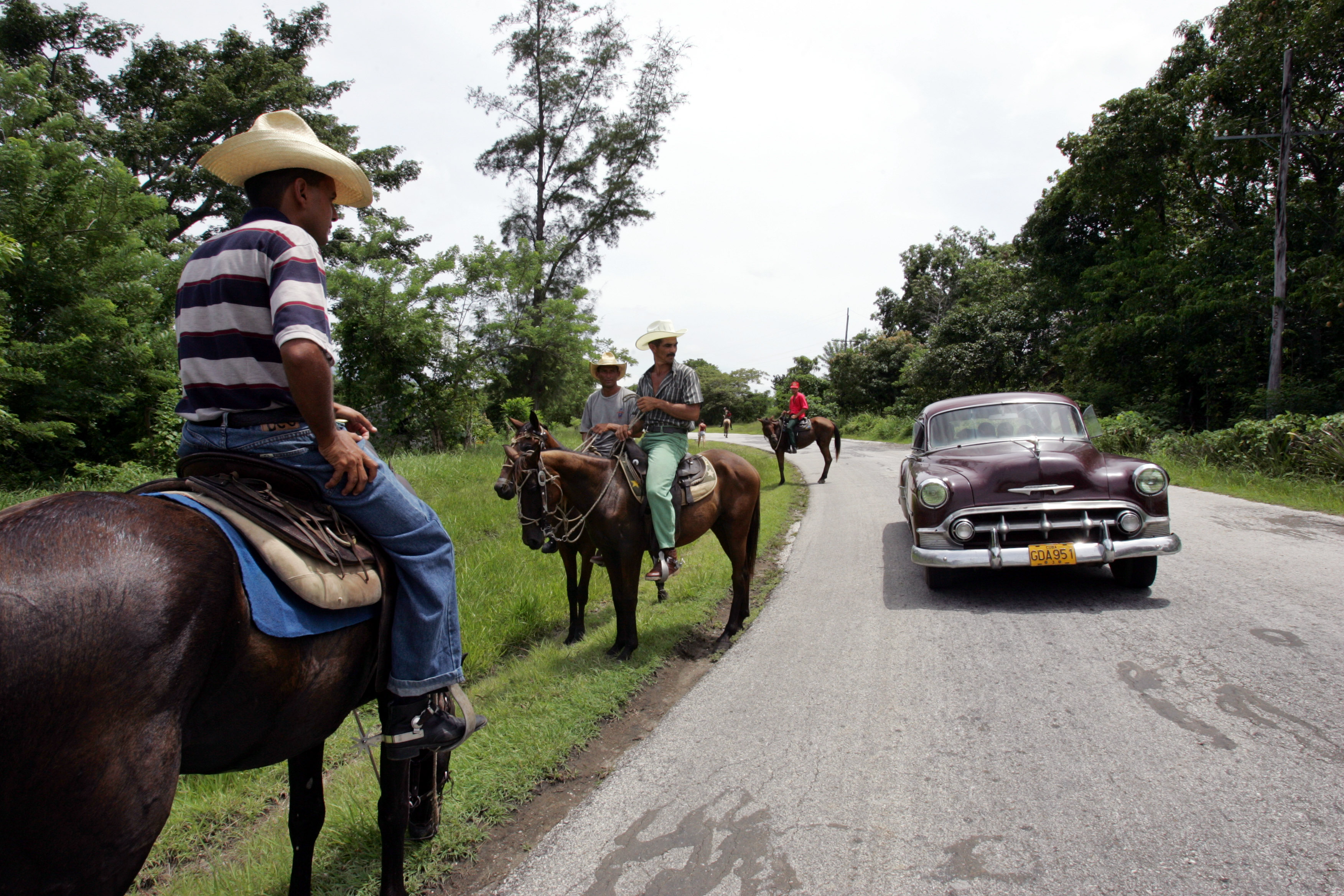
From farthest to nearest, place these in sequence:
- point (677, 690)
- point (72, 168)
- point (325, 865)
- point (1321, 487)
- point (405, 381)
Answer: point (405, 381) < point (1321, 487) < point (72, 168) < point (677, 690) < point (325, 865)

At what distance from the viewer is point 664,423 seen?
5.62m

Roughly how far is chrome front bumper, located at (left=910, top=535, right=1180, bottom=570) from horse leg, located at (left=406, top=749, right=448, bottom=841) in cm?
423

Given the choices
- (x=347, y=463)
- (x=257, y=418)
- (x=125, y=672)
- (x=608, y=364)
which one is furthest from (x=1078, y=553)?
(x=125, y=672)

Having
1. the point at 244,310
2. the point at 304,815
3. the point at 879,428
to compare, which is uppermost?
the point at 244,310

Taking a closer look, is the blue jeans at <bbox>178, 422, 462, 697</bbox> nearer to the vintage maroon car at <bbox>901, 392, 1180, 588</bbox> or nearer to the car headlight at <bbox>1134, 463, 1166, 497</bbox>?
the vintage maroon car at <bbox>901, 392, 1180, 588</bbox>

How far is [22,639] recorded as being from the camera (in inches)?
53.5

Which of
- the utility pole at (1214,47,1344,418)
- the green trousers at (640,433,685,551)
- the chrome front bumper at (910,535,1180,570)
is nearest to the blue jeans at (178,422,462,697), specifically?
the green trousers at (640,433,685,551)

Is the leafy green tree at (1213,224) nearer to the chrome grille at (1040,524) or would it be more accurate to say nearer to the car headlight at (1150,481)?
the car headlight at (1150,481)

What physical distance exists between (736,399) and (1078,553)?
61492mm

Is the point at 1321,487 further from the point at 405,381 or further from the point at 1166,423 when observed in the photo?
the point at 405,381

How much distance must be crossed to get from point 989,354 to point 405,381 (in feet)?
83.2

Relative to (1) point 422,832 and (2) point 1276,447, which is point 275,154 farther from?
(2) point 1276,447

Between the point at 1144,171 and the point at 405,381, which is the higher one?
the point at 1144,171

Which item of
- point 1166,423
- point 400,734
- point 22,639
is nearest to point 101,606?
point 22,639
